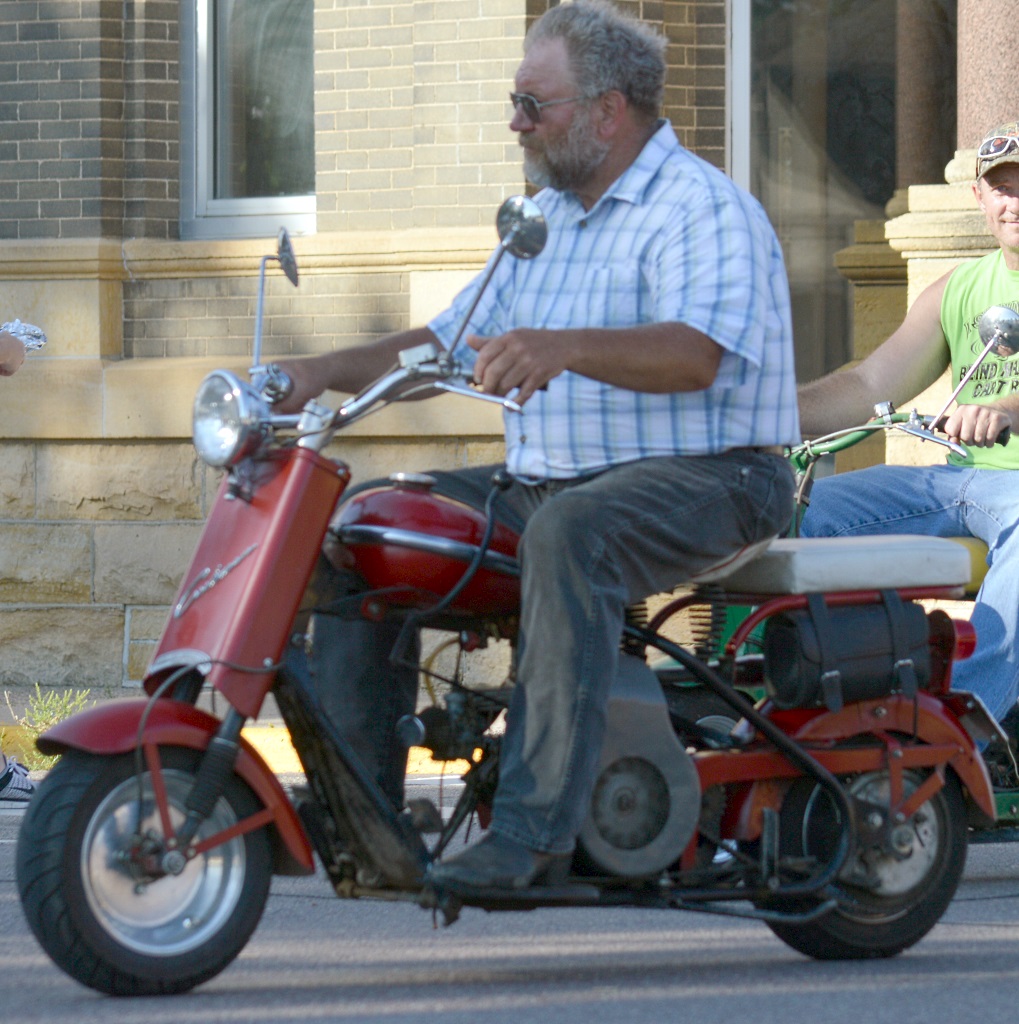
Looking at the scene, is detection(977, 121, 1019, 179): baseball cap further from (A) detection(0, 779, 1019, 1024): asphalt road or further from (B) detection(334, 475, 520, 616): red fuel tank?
(B) detection(334, 475, 520, 616): red fuel tank

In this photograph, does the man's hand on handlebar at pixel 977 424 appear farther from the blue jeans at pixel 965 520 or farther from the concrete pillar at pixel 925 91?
the concrete pillar at pixel 925 91

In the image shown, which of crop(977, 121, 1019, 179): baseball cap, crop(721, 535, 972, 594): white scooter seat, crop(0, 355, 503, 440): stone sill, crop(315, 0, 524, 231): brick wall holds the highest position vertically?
crop(315, 0, 524, 231): brick wall

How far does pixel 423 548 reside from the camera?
4.16 metres

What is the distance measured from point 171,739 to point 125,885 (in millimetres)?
291

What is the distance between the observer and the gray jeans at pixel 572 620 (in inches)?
161

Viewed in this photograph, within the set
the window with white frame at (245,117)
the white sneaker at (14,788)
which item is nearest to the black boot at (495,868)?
the white sneaker at (14,788)

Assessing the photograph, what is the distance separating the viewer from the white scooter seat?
15.0 ft

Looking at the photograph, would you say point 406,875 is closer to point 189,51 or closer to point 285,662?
point 285,662

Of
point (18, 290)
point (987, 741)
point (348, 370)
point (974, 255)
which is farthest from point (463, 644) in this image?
point (18, 290)

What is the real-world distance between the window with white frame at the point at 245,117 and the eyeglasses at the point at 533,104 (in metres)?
6.20

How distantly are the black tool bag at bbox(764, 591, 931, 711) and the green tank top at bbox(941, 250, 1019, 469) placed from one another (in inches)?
46.8

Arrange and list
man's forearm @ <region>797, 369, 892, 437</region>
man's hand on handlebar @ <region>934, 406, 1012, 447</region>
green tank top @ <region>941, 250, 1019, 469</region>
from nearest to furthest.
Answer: man's hand on handlebar @ <region>934, 406, 1012, 447</region>
green tank top @ <region>941, 250, 1019, 469</region>
man's forearm @ <region>797, 369, 892, 437</region>

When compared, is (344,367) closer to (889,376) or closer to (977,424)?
(977,424)

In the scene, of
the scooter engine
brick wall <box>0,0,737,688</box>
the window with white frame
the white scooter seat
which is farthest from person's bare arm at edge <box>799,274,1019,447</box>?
the window with white frame
